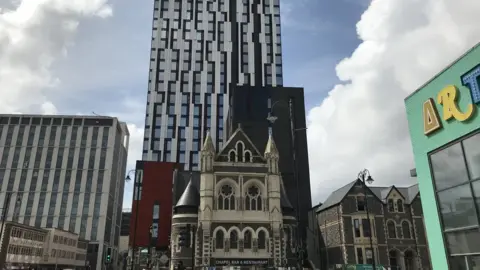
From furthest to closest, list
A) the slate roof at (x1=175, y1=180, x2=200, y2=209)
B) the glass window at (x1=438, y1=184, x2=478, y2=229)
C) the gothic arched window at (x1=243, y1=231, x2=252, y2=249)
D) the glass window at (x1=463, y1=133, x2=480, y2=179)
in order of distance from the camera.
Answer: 1. the slate roof at (x1=175, y1=180, x2=200, y2=209)
2. the gothic arched window at (x1=243, y1=231, x2=252, y2=249)
3. the glass window at (x1=438, y1=184, x2=478, y2=229)
4. the glass window at (x1=463, y1=133, x2=480, y2=179)

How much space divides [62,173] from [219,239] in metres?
71.5

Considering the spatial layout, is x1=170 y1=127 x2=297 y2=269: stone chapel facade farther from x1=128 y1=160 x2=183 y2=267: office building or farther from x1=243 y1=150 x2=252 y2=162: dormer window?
x1=128 y1=160 x2=183 y2=267: office building

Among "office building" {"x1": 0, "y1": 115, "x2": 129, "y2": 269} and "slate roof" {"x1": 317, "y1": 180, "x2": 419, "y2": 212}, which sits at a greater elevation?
"office building" {"x1": 0, "y1": 115, "x2": 129, "y2": 269}

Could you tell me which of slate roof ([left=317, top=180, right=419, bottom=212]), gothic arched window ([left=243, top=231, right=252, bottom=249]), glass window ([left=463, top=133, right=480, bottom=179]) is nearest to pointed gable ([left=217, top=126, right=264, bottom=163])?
gothic arched window ([left=243, top=231, right=252, bottom=249])

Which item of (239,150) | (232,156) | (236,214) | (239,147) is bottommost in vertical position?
(236,214)

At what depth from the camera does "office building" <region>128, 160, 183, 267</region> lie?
6994cm

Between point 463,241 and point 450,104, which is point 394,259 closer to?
point 463,241

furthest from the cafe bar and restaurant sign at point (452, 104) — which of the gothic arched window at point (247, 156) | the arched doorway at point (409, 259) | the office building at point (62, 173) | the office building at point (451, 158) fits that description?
the office building at point (62, 173)

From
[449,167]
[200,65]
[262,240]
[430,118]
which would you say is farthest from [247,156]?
[200,65]

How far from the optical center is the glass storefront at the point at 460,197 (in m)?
14.9

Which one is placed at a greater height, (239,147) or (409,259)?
(239,147)

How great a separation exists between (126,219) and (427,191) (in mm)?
144673

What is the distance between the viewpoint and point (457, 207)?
1606 cm

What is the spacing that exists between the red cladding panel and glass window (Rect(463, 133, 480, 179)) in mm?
62883
